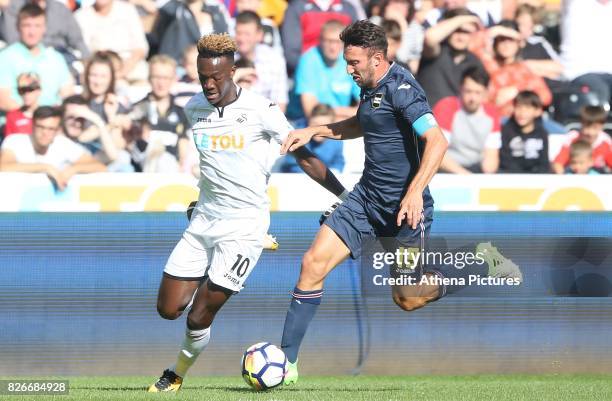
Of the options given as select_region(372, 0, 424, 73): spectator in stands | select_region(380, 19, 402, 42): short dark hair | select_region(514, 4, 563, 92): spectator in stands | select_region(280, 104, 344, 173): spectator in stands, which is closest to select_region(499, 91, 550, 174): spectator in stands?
select_region(514, 4, 563, 92): spectator in stands

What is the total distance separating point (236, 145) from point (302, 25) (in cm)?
599

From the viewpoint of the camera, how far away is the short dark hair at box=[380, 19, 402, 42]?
516 inches

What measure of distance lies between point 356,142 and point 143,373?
3.93 meters

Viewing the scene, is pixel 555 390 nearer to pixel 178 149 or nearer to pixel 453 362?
pixel 453 362

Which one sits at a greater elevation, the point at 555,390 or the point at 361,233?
the point at 361,233

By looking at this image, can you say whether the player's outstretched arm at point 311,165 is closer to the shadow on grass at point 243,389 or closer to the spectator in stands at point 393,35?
the shadow on grass at point 243,389

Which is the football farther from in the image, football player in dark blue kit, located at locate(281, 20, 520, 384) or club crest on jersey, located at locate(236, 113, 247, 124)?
club crest on jersey, located at locate(236, 113, 247, 124)

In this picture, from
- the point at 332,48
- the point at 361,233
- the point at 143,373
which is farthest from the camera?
the point at 332,48

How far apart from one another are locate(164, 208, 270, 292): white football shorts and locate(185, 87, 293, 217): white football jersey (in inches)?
3.9

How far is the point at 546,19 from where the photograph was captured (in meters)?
14.7

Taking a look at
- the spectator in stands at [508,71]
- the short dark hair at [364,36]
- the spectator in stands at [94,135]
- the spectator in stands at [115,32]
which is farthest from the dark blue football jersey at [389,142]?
the spectator in stands at [508,71]

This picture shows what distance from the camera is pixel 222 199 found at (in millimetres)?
7758

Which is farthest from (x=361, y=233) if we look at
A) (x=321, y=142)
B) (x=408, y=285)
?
(x=321, y=142)

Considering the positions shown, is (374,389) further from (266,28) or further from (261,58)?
(266,28)
